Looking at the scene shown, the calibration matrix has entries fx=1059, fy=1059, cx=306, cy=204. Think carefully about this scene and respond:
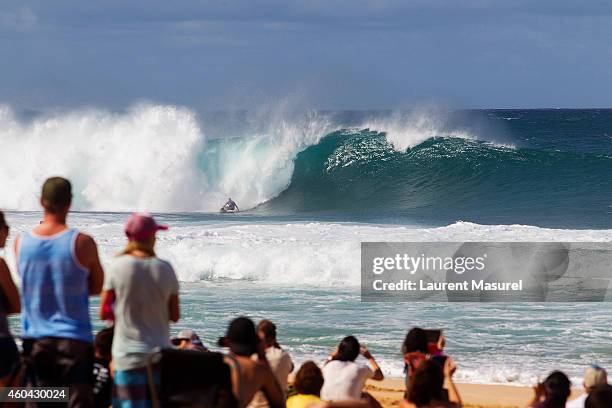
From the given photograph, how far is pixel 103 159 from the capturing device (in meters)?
32.8

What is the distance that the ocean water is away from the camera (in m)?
16.3

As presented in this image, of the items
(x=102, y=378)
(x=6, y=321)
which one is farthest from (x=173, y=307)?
(x=102, y=378)

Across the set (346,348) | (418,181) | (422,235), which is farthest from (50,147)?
(346,348)

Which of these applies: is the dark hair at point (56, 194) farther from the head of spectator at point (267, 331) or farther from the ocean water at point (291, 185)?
the ocean water at point (291, 185)

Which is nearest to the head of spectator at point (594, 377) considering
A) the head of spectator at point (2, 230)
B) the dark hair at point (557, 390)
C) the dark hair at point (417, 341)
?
the dark hair at point (557, 390)

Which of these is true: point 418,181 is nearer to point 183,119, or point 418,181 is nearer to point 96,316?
point 183,119

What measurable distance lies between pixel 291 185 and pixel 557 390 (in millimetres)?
27270

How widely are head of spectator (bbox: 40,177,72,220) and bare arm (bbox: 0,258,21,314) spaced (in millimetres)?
326

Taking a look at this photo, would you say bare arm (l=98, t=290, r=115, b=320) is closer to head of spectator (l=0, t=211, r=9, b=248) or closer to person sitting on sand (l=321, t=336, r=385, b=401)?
head of spectator (l=0, t=211, r=9, b=248)

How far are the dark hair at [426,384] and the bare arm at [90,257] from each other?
4.89 ft

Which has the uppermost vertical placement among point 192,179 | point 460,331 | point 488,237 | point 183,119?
point 183,119

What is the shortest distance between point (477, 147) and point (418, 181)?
158 inches

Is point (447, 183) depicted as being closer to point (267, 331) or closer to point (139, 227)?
point (267, 331)

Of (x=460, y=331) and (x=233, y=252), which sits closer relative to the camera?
(x=460, y=331)
